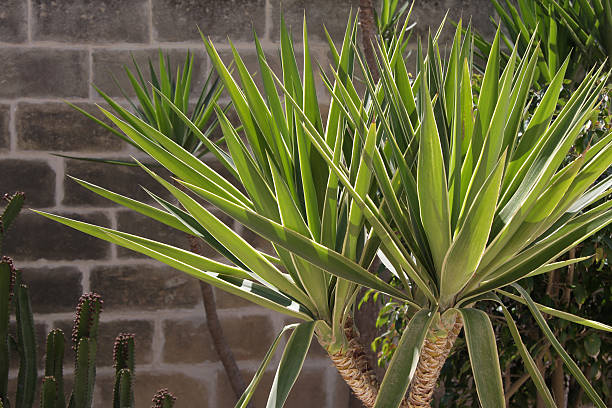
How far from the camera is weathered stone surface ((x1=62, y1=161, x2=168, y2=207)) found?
8.39 feet

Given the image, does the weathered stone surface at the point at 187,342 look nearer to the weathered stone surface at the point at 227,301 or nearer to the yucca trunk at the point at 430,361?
the weathered stone surface at the point at 227,301

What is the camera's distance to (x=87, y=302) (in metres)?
1.83

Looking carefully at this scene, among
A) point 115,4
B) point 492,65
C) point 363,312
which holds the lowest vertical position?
point 363,312

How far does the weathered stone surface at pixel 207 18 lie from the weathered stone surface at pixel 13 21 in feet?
1.54

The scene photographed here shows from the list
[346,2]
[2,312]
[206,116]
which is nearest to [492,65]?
[206,116]

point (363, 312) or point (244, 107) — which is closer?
point (244, 107)

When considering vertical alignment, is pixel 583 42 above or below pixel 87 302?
above

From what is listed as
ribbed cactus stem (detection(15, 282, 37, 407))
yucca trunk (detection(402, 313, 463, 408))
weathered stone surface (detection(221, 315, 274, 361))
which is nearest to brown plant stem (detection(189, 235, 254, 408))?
weathered stone surface (detection(221, 315, 274, 361))

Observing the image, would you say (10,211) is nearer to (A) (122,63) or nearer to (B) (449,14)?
(A) (122,63)

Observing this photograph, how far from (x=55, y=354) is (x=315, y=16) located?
158 cm

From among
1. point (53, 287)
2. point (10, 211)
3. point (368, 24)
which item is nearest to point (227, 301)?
point (53, 287)

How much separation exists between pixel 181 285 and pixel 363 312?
816mm

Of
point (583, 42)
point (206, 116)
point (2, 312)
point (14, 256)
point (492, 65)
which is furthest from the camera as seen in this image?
point (14, 256)

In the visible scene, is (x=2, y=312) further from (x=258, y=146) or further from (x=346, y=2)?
(x=346, y=2)
